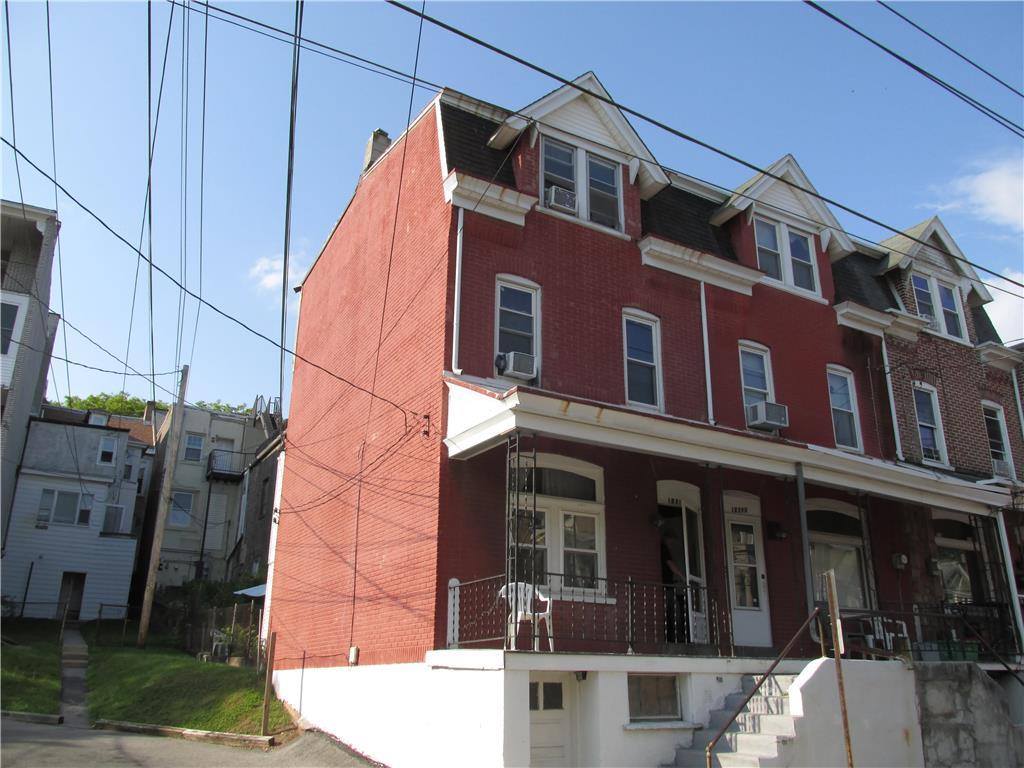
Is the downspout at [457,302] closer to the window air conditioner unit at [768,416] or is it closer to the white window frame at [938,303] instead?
the window air conditioner unit at [768,416]

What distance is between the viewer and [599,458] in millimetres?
12711

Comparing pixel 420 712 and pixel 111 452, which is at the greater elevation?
pixel 111 452

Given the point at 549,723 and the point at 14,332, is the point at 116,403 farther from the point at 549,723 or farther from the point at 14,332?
the point at 549,723

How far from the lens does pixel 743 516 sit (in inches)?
569

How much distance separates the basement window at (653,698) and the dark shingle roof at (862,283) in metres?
10.3

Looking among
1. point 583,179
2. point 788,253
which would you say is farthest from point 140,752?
point 788,253

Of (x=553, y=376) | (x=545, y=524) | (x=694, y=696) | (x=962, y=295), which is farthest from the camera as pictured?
(x=962, y=295)

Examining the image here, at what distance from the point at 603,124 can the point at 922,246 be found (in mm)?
9419

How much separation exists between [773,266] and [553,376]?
670 cm

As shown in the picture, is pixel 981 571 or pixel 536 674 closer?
pixel 536 674

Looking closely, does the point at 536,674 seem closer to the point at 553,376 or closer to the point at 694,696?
the point at 694,696

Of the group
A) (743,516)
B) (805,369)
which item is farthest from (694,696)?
(805,369)

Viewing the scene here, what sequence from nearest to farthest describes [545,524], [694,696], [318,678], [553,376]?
1. [694,696]
2. [545,524]
3. [553,376]
4. [318,678]

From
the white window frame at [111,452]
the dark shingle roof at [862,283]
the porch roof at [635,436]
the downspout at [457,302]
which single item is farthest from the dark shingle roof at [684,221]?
the white window frame at [111,452]
